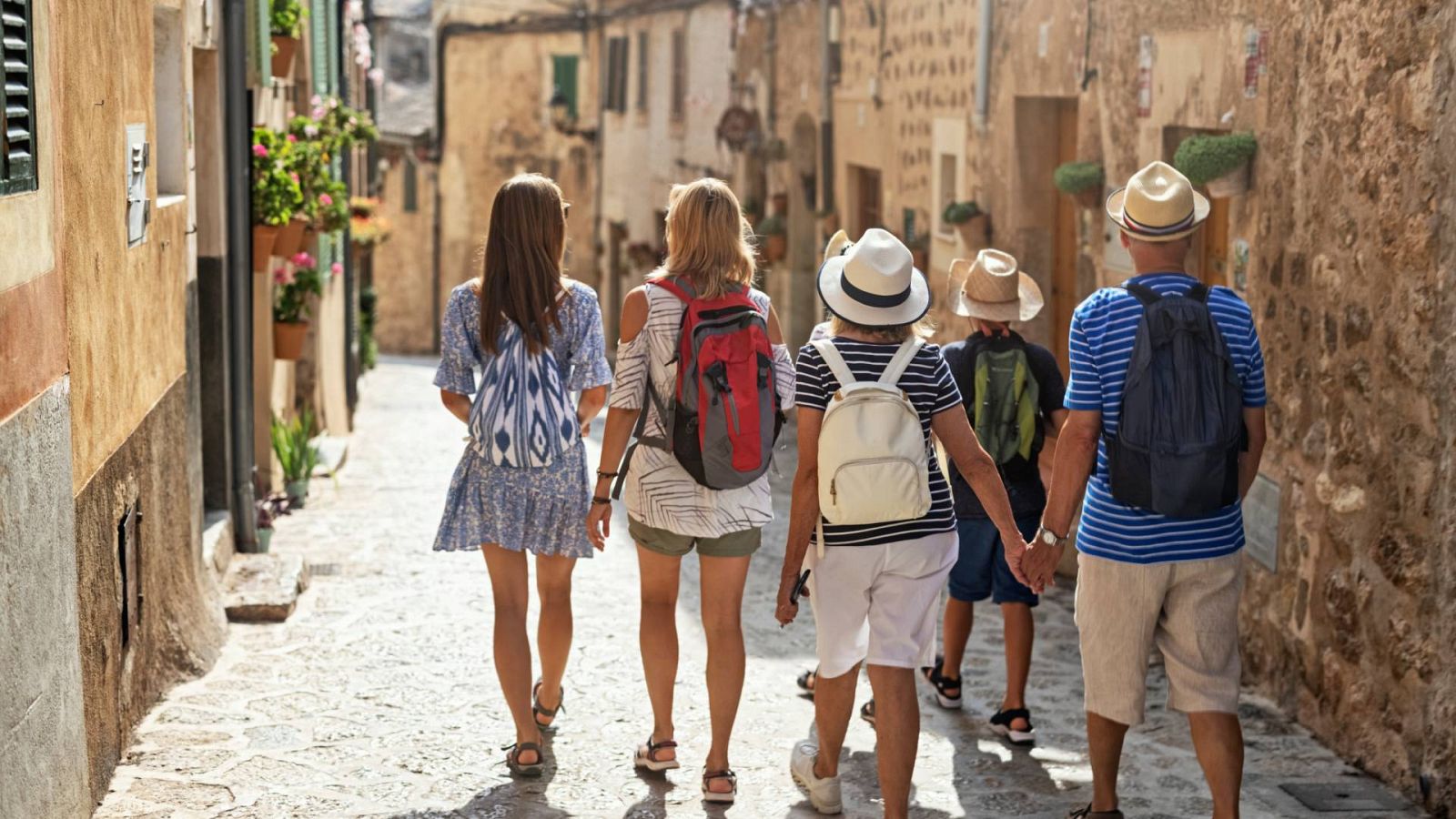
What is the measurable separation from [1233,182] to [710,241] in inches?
105

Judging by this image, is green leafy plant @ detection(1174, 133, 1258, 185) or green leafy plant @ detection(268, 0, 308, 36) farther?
green leafy plant @ detection(268, 0, 308, 36)

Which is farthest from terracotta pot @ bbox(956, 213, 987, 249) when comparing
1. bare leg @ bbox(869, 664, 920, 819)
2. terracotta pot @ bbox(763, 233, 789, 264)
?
terracotta pot @ bbox(763, 233, 789, 264)

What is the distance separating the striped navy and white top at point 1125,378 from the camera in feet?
14.6

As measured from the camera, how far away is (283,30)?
399 inches

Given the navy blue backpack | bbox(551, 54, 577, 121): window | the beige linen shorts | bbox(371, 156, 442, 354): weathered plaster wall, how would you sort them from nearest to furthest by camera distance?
the navy blue backpack → the beige linen shorts → bbox(551, 54, 577, 121): window → bbox(371, 156, 442, 354): weathered plaster wall

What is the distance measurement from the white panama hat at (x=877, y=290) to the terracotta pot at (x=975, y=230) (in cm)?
625

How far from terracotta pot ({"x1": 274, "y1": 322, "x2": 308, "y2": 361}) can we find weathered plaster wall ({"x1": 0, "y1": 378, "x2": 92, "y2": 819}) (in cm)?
607

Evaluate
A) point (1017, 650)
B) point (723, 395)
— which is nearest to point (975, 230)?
point (1017, 650)

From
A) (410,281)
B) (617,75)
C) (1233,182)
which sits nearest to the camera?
(1233,182)

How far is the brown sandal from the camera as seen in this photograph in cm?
524

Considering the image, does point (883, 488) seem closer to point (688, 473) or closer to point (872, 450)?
point (872, 450)

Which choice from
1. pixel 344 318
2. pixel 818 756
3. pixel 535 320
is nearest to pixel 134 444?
pixel 535 320

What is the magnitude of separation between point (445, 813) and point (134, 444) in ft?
5.17

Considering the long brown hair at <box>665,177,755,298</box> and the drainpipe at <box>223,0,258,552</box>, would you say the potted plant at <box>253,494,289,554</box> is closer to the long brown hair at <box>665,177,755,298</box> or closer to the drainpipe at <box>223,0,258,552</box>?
the drainpipe at <box>223,0,258,552</box>
